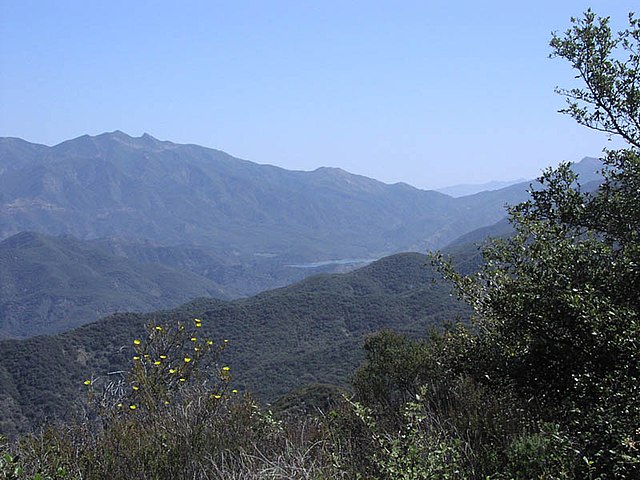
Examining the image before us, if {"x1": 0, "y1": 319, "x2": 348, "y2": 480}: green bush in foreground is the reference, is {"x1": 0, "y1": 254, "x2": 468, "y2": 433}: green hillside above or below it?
below

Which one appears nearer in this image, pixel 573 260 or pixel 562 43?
pixel 573 260

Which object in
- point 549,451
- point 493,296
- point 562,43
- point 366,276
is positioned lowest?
point 366,276

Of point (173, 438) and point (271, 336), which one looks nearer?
point (173, 438)

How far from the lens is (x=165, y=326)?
8.01 meters

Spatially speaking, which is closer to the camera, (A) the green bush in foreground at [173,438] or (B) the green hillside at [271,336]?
(A) the green bush in foreground at [173,438]

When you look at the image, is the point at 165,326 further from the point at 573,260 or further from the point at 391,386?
the point at 573,260

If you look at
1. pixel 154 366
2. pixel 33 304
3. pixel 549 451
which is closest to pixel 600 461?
pixel 549 451

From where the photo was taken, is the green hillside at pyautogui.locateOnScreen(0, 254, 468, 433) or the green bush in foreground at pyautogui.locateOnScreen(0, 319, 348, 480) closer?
the green bush in foreground at pyautogui.locateOnScreen(0, 319, 348, 480)

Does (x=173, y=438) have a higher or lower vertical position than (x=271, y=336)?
higher

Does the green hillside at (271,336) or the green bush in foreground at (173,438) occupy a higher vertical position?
the green bush in foreground at (173,438)

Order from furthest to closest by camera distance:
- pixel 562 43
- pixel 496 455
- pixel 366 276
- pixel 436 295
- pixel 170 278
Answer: pixel 170 278 → pixel 366 276 → pixel 436 295 → pixel 562 43 → pixel 496 455

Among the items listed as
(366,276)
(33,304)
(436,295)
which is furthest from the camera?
(33,304)

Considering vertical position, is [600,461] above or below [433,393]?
above

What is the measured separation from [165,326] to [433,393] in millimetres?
3490
